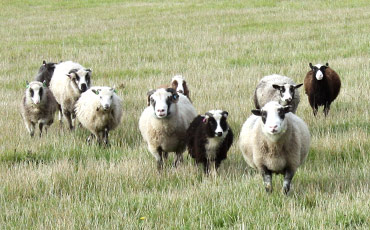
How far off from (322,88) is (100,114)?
4107mm

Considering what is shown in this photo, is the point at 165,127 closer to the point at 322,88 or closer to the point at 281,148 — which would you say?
the point at 281,148

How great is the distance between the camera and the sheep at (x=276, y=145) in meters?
6.04

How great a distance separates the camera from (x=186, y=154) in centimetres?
845

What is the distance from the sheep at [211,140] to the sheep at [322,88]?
3.55 meters

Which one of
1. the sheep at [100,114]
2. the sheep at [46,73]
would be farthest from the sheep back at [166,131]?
the sheep at [46,73]

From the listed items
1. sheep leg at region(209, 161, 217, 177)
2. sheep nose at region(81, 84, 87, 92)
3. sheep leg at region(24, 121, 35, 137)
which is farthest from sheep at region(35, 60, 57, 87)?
sheep leg at region(209, 161, 217, 177)

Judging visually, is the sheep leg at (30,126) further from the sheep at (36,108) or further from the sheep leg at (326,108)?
the sheep leg at (326,108)

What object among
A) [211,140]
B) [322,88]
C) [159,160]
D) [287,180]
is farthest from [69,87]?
[287,180]

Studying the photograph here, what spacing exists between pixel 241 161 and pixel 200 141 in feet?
2.58

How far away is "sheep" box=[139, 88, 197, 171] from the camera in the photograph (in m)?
7.50

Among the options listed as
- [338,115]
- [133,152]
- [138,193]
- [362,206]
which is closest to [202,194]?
[138,193]

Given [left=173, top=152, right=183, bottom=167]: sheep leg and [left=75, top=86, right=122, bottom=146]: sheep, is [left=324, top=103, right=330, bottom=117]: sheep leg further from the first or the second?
[left=75, top=86, right=122, bottom=146]: sheep

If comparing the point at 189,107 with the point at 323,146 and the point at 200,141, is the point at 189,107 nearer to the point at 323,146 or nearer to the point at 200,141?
the point at 200,141

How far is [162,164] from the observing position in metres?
7.54
